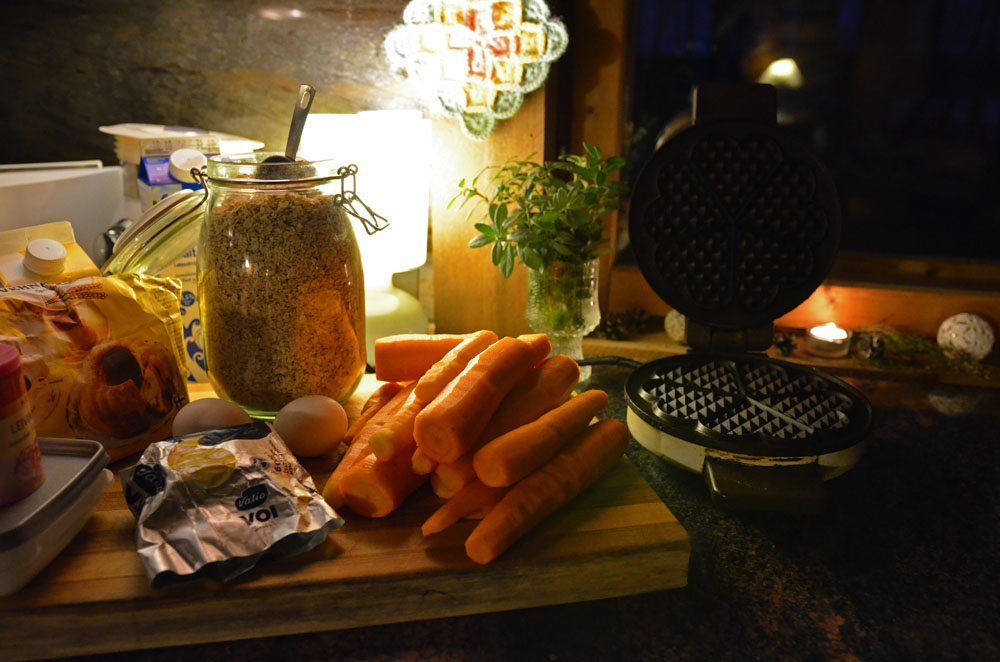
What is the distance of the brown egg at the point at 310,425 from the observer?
2.96 feet

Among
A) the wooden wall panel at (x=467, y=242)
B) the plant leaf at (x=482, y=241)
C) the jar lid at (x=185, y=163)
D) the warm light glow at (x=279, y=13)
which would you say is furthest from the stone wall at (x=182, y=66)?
the plant leaf at (x=482, y=241)

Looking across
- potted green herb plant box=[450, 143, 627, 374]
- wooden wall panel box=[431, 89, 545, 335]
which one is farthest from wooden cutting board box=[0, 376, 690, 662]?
wooden wall panel box=[431, 89, 545, 335]

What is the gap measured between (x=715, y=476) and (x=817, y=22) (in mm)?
984

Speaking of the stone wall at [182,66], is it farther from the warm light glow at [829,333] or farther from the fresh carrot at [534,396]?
the warm light glow at [829,333]

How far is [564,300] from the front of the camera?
1.22 metres

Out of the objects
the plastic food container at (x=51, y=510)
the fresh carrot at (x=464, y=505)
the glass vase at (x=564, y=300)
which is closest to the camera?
the plastic food container at (x=51, y=510)

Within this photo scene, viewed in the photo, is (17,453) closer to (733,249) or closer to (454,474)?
(454,474)

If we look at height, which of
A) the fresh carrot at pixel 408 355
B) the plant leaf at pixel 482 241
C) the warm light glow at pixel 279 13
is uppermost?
the warm light glow at pixel 279 13

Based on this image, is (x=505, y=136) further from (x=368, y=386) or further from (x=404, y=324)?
(x=368, y=386)

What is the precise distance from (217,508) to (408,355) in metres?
0.37

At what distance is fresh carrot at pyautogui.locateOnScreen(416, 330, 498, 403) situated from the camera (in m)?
0.89

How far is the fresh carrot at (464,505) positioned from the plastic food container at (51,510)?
349mm

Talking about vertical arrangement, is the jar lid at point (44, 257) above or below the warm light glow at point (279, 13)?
below

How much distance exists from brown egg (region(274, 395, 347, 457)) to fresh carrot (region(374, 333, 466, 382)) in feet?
0.41
